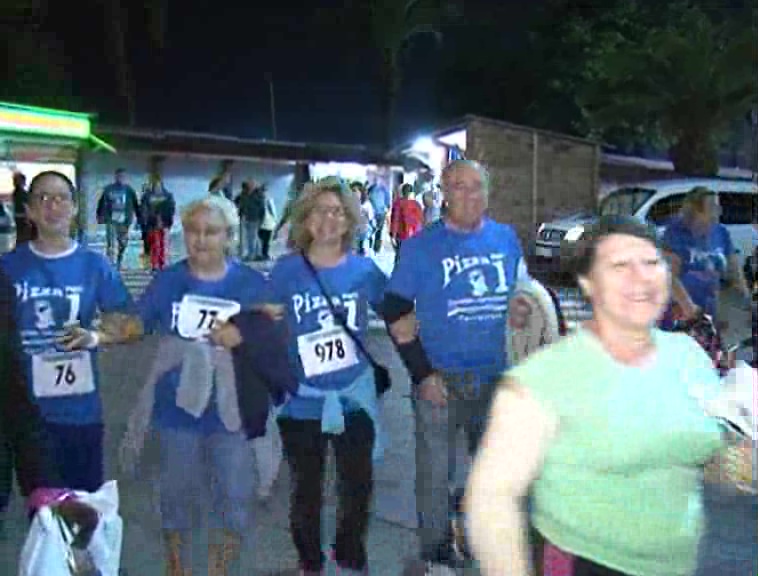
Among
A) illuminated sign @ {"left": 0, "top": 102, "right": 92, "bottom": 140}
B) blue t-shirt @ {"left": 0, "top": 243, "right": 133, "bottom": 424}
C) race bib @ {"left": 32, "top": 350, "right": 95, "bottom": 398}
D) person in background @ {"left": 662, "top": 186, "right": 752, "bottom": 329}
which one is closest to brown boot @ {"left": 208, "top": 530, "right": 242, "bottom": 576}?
blue t-shirt @ {"left": 0, "top": 243, "right": 133, "bottom": 424}

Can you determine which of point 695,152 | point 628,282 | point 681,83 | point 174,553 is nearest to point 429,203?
point 174,553

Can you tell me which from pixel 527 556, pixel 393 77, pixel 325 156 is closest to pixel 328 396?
pixel 527 556

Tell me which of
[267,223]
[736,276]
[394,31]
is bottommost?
[736,276]

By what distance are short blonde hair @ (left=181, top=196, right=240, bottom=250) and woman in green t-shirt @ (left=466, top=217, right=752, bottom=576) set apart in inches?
87.6

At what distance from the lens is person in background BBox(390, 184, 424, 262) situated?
23.0 feet

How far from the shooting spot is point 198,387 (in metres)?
4.46

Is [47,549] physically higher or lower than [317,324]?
lower

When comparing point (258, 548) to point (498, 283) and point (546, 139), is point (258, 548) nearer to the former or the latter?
point (498, 283)

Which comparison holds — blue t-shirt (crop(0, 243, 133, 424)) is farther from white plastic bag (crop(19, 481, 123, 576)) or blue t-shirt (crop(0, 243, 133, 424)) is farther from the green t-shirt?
the green t-shirt

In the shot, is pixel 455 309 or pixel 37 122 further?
pixel 37 122

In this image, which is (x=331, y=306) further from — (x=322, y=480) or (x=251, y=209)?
(x=251, y=209)

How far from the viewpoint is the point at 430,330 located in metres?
4.93

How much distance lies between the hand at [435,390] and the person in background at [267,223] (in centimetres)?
373

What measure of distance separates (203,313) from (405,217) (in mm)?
2965
